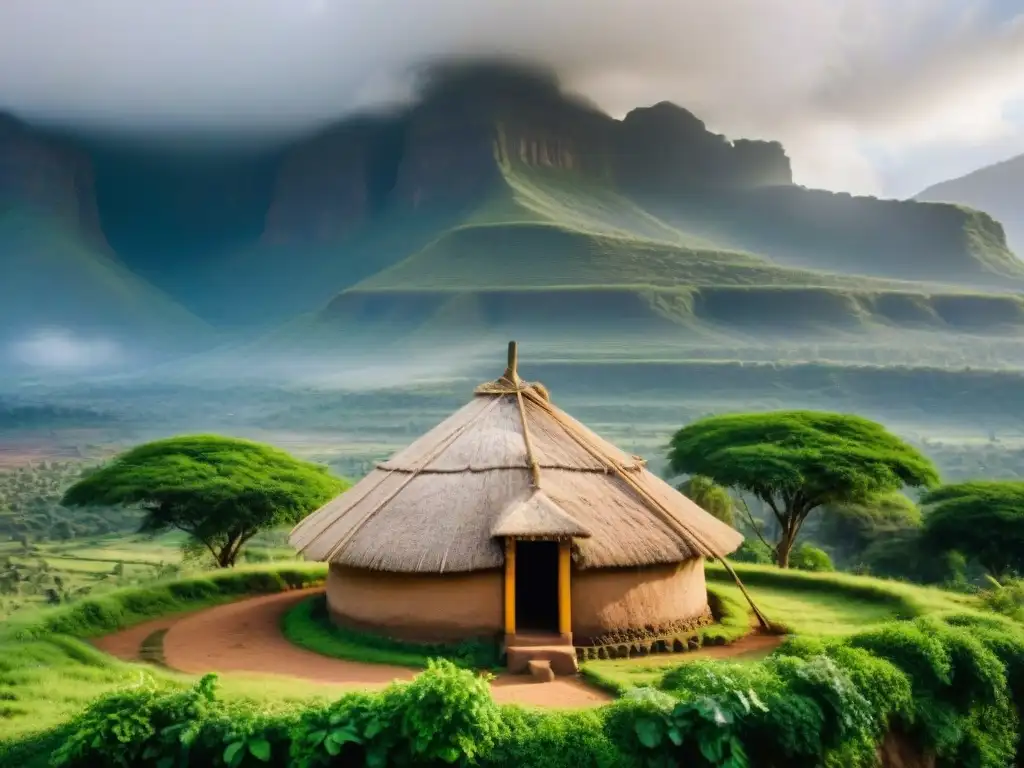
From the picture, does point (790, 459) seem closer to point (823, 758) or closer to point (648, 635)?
point (648, 635)

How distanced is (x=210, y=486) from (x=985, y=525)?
23518 mm

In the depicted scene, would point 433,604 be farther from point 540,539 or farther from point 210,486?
point 210,486

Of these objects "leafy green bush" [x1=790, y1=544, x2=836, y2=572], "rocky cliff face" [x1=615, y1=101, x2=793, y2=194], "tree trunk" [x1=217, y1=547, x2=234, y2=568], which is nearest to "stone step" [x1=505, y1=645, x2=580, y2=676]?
"tree trunk" [x1=217, y1=547, x2=234, y2=568]

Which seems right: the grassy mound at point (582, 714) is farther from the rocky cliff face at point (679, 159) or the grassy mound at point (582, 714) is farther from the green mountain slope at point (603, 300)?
the rocky cliff face at point (679, 159)

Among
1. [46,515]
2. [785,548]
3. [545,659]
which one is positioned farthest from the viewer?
[46,515]

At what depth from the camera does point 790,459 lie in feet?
85.4

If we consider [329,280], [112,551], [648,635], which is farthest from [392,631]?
[329,280]

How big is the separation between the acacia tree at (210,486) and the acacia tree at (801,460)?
11.0 metres

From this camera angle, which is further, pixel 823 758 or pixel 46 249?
pixel 46 249

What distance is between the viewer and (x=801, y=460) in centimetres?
2600

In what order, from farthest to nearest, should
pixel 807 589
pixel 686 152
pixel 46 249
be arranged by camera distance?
pixel 686 152 → pixel 46 249 → pixel 807 589

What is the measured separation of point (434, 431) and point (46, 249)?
148654 mm

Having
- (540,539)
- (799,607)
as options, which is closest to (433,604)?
(540,539)

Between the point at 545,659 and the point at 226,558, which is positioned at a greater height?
the point at 545,659
